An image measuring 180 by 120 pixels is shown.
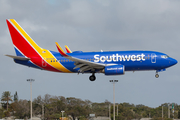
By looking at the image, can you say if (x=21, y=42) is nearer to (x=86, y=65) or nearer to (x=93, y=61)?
(x=86, y=65)

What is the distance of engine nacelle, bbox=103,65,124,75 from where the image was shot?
171ft

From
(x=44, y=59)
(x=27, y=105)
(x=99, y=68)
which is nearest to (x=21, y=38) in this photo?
(x=44, y=59)

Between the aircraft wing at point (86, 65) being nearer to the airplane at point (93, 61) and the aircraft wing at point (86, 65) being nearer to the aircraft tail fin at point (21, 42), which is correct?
the airplane at point (93, 61)

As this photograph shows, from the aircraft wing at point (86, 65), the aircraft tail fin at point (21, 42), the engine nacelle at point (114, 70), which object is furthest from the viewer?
the aircraft tail fin at point (21, 42)

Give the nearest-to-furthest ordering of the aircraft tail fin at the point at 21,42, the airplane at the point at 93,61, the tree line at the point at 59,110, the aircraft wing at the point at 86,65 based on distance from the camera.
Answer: the aircraft wing at the point at 86,65 < the airplane at the point at 93,61 < the aircraft tail fin at the point at 21,42 < the tree line at the point at 59,110

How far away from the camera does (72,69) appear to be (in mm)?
55750

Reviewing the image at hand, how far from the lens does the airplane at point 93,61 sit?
5272cm

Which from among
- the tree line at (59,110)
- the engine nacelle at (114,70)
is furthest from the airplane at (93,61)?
the tree line at (59,110)

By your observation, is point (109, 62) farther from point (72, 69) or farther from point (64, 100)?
point (64, 100)

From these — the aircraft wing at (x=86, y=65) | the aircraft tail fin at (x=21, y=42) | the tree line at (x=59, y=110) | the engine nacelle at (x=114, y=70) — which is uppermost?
the aircraft tail fin at (x=21, y=42)

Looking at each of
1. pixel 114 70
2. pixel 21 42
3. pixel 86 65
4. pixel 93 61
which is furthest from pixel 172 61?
pixel 21 42

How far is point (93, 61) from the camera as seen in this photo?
54.3 meters

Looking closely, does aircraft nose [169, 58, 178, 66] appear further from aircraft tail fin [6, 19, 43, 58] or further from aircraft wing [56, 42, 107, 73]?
aircraft tail fin [6, 19, 43, 58]

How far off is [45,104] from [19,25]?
231 feet
